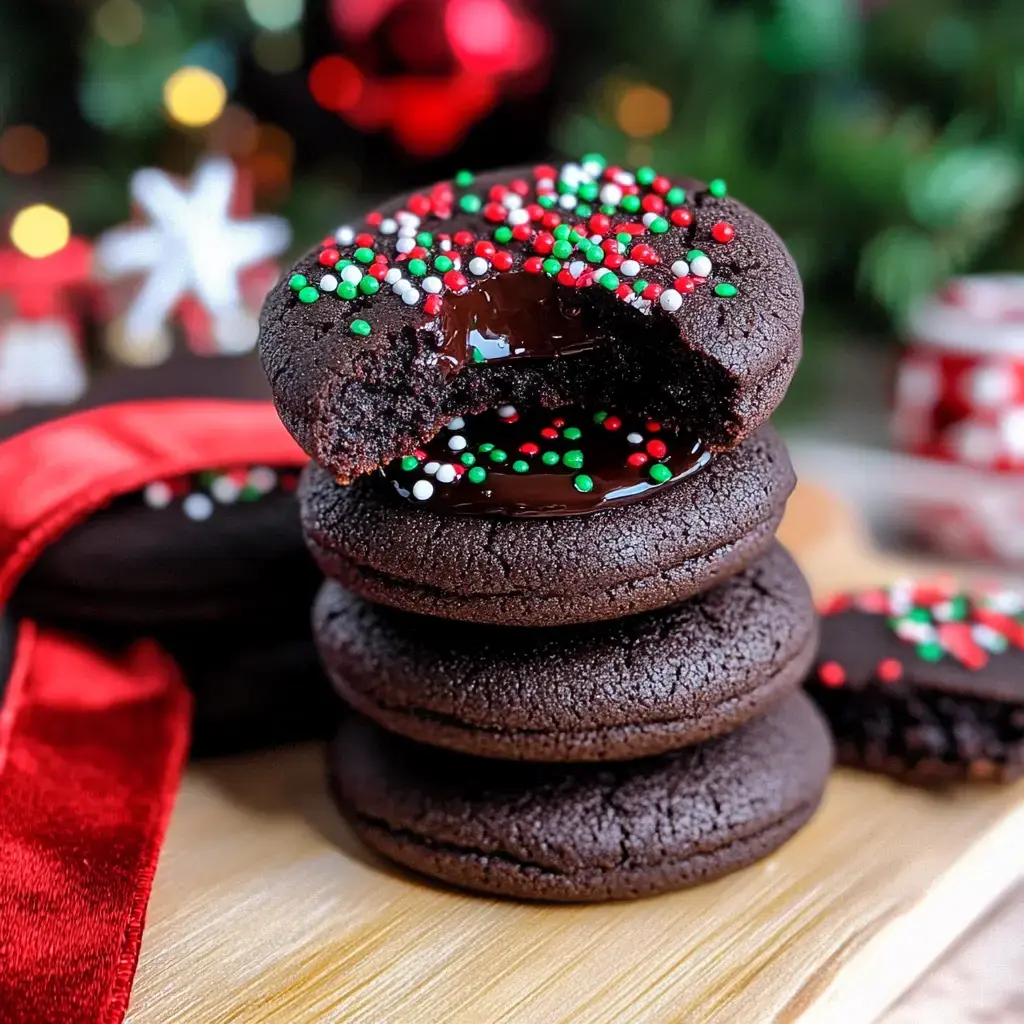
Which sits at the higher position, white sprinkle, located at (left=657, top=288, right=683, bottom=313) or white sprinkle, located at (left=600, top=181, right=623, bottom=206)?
white sprinkle, located at (left=600, top=181, right=623, bottom=206)

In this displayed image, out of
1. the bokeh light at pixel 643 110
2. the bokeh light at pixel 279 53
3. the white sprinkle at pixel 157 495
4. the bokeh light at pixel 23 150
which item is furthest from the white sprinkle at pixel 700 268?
the bokeh light at pixel 23 150

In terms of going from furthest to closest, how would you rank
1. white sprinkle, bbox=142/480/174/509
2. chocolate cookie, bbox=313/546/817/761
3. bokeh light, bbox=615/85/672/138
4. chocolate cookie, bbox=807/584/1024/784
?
bokeh light, bbox=615/85/672/138, white sprinkle, bbox=142/480/174/509, chocolate cookie, bbox=807/584/1024/784, chocolate cookie, bbox=313/546/817/761

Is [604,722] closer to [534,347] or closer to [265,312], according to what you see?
[534,347]

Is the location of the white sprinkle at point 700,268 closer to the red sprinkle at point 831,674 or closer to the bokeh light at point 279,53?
the red sprinkle at point 831,674

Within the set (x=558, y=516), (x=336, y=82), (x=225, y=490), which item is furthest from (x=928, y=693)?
(x=336, y=82)

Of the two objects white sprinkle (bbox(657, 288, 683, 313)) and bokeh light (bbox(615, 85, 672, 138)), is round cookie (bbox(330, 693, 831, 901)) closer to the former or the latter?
white sprinkle (bbox(657, 288, 683, 313))

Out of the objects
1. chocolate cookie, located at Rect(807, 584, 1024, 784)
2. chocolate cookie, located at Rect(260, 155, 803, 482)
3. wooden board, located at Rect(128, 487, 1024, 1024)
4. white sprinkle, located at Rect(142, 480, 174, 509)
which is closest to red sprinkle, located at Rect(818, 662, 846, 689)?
chocolate cookie, located at Rect(807, 584, 1024, 784)
